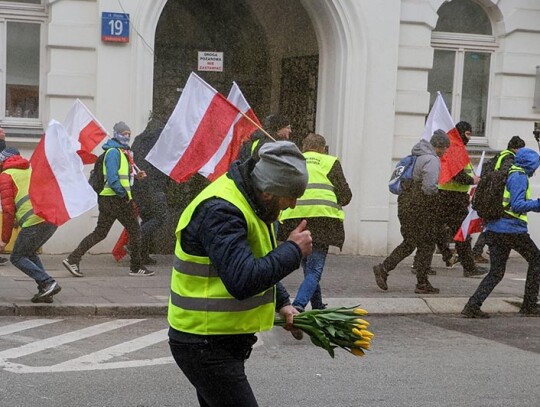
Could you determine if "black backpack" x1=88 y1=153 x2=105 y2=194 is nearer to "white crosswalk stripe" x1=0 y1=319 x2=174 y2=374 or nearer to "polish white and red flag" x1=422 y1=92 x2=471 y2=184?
"white crosswalk stripe" x1=0 y1=319 x2=174 y2=374

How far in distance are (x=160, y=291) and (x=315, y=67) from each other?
586 centimetres

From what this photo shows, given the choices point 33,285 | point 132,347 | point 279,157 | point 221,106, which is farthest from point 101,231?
point 279,157

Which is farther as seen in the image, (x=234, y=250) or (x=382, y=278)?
(x=382, y=278)

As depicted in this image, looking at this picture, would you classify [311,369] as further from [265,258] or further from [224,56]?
[224,56]

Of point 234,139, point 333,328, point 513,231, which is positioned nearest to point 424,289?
point 513,231

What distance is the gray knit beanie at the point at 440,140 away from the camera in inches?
470

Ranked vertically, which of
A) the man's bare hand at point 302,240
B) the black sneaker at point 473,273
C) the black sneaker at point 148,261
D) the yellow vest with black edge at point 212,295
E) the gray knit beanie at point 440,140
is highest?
the gray knit beanie at point 440,140

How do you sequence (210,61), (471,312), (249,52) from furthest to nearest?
(249,52) → (210,61) → (471,312)

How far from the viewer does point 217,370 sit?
13.0 ft

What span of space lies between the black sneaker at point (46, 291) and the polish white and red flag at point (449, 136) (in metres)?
4.89

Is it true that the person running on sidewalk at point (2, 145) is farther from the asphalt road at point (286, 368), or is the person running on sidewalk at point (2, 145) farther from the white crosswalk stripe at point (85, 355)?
the white crosswalk stripe at point (85, 355)

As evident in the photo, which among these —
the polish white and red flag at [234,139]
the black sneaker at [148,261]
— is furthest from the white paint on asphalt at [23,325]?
the black sneaker at [148,261]

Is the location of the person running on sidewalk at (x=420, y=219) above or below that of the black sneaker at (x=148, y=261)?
above

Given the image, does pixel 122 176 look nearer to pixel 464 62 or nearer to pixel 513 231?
pixel 513 231
